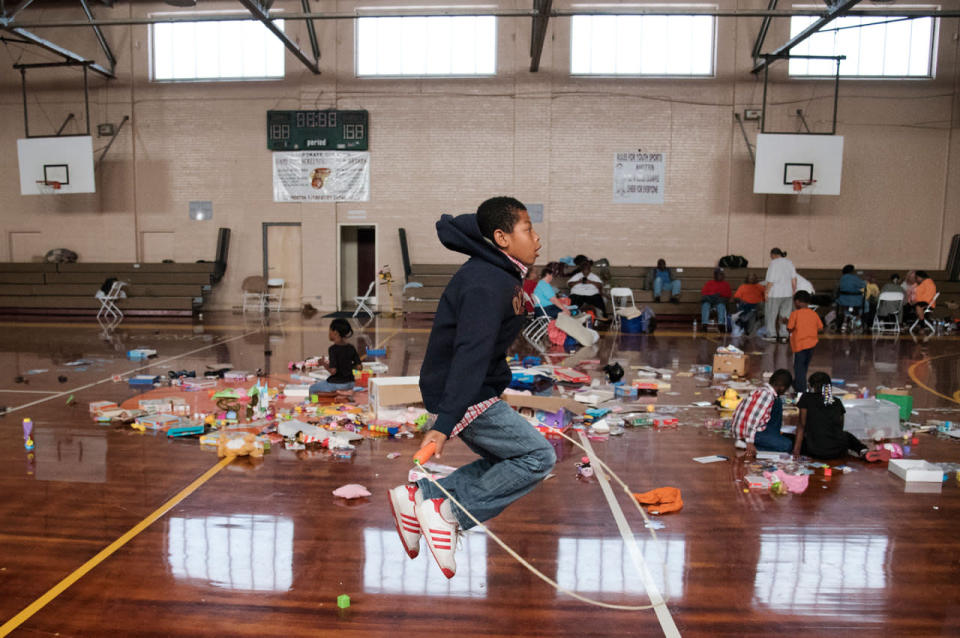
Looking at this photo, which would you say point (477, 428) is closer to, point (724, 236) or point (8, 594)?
point (8, 594)

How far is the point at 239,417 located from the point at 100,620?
388 cm

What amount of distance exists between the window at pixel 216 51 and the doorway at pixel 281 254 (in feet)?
14.0

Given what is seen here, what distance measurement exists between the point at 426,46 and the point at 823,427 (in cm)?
1570

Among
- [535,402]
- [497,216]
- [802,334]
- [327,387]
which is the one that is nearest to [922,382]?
[802,334]

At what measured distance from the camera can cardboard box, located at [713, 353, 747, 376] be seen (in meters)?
9.36

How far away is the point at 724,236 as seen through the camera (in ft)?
57.8

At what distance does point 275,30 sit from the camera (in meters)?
14.8

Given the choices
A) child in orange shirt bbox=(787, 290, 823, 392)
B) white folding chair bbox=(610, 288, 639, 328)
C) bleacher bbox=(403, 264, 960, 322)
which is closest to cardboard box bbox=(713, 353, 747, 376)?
child in orange shirt bbox=(787, 290, 823, 392)

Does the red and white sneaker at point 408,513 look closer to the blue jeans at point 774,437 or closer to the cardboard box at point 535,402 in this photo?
the cardboard box at point 535,402

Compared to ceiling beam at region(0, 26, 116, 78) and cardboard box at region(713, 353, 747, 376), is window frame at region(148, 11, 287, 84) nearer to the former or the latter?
ceiling beam at region(0, 26, 116, 78)

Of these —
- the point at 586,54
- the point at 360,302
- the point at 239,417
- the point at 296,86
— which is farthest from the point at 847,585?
the point at 296,86

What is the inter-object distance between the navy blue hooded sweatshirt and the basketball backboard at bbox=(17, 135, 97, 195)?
18081mm

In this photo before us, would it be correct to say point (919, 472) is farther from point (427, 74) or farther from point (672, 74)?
point (427, 74)

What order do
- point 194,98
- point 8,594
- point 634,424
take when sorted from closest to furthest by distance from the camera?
point 8,594 < point 634,424 < point 194,98
